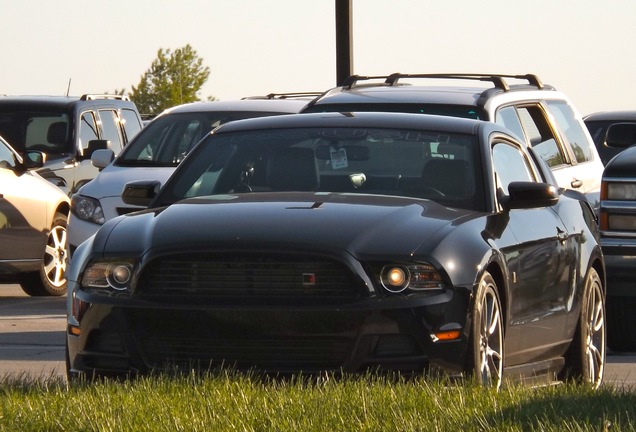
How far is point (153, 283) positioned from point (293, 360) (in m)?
0.70

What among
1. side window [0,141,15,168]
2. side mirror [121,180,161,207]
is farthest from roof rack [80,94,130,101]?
side mirror [121,180,161,207]

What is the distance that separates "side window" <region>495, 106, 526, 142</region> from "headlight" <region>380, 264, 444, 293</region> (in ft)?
18.5

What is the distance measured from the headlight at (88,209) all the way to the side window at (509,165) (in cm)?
596

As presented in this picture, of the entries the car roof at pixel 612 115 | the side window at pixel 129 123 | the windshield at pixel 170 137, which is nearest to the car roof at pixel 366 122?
the windshield at pixel 170 137

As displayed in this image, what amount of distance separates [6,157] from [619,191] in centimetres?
663

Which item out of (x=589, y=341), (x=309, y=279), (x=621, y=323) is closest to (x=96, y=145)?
(x=621, y=323)

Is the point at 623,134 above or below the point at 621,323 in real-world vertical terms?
above

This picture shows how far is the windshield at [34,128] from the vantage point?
774 inches

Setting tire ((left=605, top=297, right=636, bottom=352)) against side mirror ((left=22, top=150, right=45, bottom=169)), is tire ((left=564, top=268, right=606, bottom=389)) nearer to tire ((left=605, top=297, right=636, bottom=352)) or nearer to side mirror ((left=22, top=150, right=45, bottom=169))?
tire ((left=605, top=297, right=636, bottom=352))

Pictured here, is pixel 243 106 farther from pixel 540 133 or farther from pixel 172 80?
pixel 172 80

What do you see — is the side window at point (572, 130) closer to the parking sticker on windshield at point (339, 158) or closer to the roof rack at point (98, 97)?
the parking sticker on windshield at point (339, 158)

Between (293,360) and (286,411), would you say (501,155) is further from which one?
(286,411)

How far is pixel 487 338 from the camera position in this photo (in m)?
7.42

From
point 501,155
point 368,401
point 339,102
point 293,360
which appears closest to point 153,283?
point 293,360
